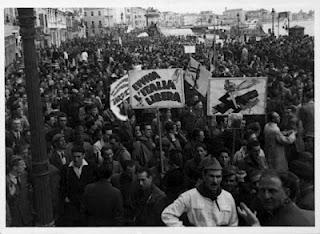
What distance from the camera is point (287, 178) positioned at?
213 inches

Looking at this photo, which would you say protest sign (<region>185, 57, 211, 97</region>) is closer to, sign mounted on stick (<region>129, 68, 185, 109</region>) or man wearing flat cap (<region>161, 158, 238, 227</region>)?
sign mounted on stick (<region>129, 68, 185, 109</region>)

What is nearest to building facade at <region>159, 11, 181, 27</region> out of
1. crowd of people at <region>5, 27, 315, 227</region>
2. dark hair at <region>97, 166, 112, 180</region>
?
crowd of people at <region>5, 27, 315, 227</region>

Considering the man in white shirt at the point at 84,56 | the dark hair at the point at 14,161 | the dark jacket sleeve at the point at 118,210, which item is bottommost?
the dark jacket sleeve at the point at 118,210

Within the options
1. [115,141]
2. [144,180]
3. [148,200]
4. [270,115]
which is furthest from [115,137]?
[270,115]

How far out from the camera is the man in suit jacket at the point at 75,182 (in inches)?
220

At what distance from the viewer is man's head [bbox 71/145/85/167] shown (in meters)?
5.68

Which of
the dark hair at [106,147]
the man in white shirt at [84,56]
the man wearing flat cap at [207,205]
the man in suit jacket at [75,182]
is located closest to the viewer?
the man wearing flat cap at [207,205]

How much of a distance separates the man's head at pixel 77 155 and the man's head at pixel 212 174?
4.02ft

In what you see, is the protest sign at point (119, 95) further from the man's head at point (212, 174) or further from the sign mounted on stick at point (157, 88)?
the man's head at point (212, 174)

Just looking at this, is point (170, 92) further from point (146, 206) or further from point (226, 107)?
point (146, 206)

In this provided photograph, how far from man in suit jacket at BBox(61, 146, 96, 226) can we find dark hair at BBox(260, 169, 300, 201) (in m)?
1.73

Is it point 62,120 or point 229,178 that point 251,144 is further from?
point 62,120

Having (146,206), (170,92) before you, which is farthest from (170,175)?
(170,92)

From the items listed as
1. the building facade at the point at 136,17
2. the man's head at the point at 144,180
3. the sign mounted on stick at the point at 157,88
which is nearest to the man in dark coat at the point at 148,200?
the man's head at the point at 144,180
